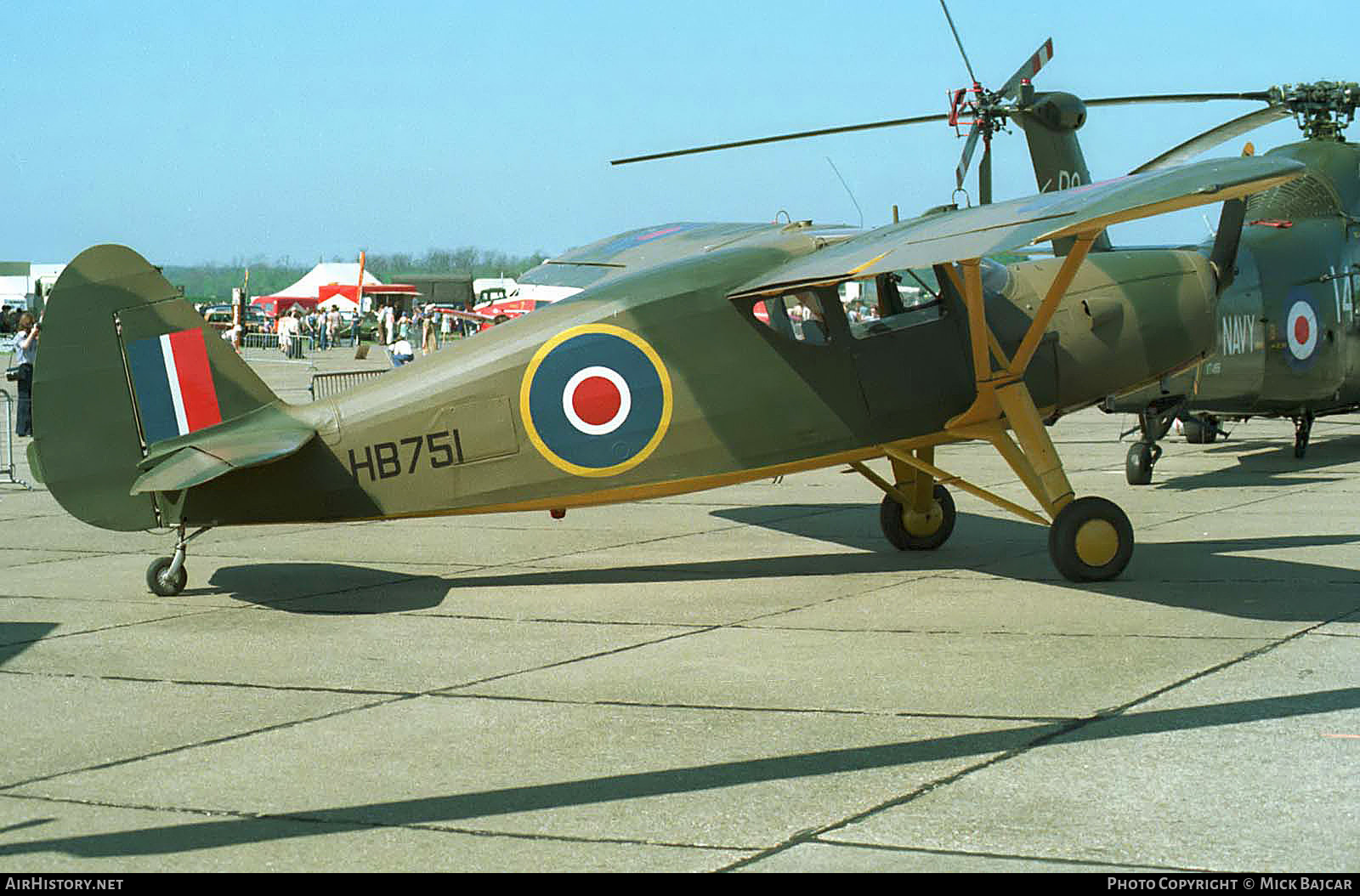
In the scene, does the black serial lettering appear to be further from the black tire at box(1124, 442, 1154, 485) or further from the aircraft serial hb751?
the black tire at box(1124, 442, 1154, 485)

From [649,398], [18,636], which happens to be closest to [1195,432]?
[649,398]

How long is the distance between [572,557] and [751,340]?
2525 mm

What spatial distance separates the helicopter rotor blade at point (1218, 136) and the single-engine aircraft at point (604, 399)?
684cm

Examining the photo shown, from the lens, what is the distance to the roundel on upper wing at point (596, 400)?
31.0 ft

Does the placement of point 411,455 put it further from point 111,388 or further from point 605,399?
point 111,388

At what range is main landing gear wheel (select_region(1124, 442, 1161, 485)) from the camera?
51.4 ft

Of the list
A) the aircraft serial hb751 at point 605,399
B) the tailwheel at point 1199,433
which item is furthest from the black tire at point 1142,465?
the aircraft serial hb751 at point 605,399

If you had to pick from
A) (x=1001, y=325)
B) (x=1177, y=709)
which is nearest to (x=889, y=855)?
(x=1177, y=709)

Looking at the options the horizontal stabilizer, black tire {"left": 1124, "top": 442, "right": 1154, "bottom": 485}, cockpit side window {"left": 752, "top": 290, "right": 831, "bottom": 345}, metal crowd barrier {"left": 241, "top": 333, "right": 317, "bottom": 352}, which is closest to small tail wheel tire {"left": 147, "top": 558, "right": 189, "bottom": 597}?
the horizontal stabilizer

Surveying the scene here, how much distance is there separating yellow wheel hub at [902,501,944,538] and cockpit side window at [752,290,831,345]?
2.04m

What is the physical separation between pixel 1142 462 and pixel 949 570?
6.04 m

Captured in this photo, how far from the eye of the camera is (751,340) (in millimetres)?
9797

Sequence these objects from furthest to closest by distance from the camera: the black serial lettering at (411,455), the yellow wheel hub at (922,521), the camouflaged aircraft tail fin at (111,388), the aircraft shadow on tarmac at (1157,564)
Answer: the yellow wheel hub at (922,521) → the black serial lettering at (411,455) → the camouflaged aircraft tail fin at (111,388) → the aircraft shadow on tarmac at (1157,564)

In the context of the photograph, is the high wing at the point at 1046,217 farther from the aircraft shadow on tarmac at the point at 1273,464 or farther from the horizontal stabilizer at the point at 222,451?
the aircraft shadow on tarmac at the point at 1273,464
